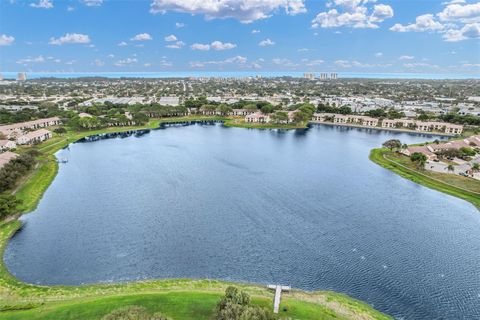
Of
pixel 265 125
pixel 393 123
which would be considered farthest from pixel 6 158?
pixel 393 123

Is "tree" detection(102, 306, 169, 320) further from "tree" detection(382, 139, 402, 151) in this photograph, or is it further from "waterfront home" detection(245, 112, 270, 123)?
"waterfront home" detection(245, 112, 270, 123)

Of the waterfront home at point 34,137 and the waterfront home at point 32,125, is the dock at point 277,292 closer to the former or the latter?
the waterfront home at point 34,137

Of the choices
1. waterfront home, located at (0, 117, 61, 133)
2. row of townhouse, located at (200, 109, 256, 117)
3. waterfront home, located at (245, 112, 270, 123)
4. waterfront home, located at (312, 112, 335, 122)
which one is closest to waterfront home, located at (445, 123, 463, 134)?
waterfront home, located at (312, 112, 335, 122)

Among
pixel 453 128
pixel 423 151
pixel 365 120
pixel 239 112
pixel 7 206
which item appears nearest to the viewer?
pixel 7 206

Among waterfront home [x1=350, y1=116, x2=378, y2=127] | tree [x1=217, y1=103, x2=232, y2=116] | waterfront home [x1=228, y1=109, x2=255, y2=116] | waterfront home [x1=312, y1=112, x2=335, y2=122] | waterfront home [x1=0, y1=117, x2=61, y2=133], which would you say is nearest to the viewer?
waterfront home [x1=0, y1=117, x2=61, y2=133]

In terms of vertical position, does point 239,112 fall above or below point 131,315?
above

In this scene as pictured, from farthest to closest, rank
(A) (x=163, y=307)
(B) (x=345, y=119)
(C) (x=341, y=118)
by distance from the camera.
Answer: (C) (x=341, y=118) → (B) (x=345, y=119) → (A) (x=163, y=307)

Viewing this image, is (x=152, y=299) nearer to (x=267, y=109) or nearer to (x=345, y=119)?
(x=267, y=109)
